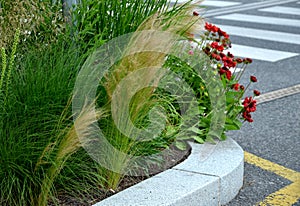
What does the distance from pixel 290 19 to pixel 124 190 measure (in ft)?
26.6

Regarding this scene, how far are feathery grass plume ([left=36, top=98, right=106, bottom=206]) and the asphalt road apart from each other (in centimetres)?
102

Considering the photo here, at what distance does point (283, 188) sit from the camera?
3.79 m

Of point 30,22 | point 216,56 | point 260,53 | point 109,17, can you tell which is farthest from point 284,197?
point 260,53

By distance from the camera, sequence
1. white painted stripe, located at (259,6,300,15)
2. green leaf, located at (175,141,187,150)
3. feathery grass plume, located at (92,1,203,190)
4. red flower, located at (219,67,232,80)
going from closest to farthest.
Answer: feathery grass plume, located at (92,1,203,190)
green leaf, located at (175,141,187,150)
red flower, located at (219,67,232,80)
white painted stripe, located at (259,6,300,15)

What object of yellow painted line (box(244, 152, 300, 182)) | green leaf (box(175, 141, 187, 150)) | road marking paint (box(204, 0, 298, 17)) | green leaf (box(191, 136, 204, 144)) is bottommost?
road marking paint (box(204, 0, 298, 17))

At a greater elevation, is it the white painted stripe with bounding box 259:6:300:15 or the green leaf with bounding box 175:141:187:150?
the green leaf with bounding box 175:141:187:150

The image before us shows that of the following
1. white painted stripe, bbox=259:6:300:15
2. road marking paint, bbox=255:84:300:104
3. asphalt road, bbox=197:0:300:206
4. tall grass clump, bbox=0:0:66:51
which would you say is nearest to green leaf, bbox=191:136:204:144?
asphalt road, bbox=197:0:300:206

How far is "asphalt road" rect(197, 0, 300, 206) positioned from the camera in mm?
3867

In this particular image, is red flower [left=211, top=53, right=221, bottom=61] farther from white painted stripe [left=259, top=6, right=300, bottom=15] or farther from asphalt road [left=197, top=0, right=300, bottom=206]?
white painted stripe [left=259, top=6, right=300, bottom=15]

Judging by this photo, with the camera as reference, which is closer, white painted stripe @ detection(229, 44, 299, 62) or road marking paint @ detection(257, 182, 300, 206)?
road marking paint @ detection(257, 182, 300, 206)

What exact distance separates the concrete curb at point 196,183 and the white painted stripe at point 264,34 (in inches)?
207

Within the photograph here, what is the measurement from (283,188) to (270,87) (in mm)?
2625

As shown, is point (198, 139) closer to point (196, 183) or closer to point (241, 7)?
point (196, 183)

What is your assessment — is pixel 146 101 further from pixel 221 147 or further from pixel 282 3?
pixel 282 3
